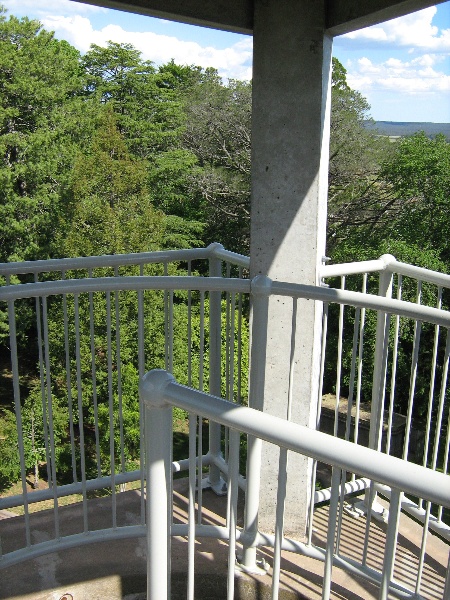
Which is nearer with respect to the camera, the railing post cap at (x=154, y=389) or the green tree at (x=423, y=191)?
the railing post cap at (x=154, y=389)

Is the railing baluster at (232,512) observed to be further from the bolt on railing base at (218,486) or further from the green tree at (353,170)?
the green tree at (353,170)

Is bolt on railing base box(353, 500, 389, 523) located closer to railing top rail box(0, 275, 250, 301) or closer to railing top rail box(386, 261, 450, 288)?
railing top rail box(386, 261, 450, 288)

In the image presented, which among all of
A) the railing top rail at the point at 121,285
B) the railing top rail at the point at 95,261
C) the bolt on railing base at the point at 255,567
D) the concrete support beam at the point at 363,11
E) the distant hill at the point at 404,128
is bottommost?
the bolt on railing base at the point at 255,567

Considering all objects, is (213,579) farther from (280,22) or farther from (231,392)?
(280,22)

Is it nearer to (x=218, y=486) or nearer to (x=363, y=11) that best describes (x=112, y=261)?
(x=218, y=486)

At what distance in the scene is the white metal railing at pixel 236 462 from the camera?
0.91 m

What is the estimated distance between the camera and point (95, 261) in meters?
2.70

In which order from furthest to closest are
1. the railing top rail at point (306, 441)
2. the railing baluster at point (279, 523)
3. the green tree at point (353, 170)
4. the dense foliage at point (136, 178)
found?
the green tree at point (353, 170) < the dense foliage at point (136, 178) < the railing baluster at point (279, 523) < the railing top rail at point (306, 441)

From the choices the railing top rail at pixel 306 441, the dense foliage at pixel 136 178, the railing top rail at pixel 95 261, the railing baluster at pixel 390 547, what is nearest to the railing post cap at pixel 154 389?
the railing top rail at pixel 306 441

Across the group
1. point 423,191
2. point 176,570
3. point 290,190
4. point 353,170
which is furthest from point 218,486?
point 353,170

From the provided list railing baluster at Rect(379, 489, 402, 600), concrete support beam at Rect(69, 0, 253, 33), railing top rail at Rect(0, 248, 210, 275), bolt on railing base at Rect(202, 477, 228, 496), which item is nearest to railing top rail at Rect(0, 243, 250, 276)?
railing top rail at Rect(0, 248, 210, 275)

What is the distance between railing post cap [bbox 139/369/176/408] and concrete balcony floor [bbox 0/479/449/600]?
4.97ft

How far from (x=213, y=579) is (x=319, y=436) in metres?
1.76

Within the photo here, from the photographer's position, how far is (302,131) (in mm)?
2441
